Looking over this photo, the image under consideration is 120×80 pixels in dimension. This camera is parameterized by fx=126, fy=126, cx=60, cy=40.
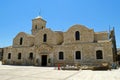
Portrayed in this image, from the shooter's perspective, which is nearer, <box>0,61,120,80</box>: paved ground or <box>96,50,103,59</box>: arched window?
<box>0,61,120,80</box>: paved ground

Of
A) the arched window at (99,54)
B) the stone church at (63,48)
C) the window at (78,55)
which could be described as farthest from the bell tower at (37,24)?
the arched window at (99,54)

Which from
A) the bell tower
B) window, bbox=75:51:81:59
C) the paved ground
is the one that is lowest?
the paved ground

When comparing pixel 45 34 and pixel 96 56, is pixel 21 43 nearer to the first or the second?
pixel 45 34

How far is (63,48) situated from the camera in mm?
23203

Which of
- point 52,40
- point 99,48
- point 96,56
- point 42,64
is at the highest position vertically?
point 52,40

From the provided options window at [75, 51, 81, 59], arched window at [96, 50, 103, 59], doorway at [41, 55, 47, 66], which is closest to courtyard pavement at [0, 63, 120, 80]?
arched window at [96, 50, 103, 59]

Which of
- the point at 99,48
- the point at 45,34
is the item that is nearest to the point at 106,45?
the point at 99,48

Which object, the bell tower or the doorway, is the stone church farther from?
the bell tower

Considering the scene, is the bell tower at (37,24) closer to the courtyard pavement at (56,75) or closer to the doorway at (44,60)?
the doorway at (44,60)

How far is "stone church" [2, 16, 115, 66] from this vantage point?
815 inches

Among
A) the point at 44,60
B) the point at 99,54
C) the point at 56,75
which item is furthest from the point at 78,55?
the point at 56,75

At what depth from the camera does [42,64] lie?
998 inches

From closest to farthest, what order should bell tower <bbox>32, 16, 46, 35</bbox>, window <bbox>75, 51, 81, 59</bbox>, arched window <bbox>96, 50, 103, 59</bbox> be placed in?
1. arched window <bbox>96, 50, 103, 59</bbox>
2. window <bbox>75, 51, 81, 59</bbox>
3. bell tower <bbox>32, 16, 46, 35</bbox>

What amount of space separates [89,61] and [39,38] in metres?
11.6
